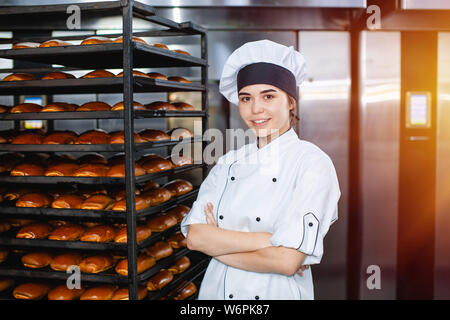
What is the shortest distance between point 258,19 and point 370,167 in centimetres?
147

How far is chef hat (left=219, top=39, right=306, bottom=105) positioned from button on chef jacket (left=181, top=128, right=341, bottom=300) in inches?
8.0

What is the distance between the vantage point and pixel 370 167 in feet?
10.8

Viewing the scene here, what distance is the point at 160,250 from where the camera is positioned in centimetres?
198

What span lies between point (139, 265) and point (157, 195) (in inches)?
14.7

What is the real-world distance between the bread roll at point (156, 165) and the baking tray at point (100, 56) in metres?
0.50

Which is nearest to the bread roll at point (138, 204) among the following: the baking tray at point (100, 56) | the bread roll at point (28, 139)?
the bread roll at point (28, 139)

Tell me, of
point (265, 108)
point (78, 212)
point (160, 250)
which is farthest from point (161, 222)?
point (265, 108)

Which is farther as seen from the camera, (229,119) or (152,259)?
(229,119)

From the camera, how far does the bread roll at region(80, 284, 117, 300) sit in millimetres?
Result: 1811

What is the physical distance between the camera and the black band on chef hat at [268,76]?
1484 millimetres

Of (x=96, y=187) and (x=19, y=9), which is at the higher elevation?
(x=19, y=9)
